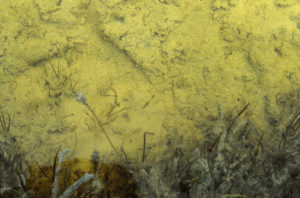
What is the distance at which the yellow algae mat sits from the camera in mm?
1751

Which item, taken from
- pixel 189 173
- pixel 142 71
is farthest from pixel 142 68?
pixel 189 173

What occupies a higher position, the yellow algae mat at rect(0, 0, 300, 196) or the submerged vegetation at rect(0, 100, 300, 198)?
the yellow algae mat at rect(0, 0, 300, 196)

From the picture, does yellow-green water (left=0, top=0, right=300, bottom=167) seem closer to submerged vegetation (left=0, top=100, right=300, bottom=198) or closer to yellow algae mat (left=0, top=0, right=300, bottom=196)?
yellow algae mat (left=0, top=0, right=300, bottom=196)

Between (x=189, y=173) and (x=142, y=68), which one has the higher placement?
(x=142, y=68)

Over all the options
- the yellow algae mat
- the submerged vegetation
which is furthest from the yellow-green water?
→ the submerged vegetation

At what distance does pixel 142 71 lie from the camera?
1905 millimetres

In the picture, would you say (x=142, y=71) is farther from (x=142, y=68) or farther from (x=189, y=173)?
(x=189, y=173)

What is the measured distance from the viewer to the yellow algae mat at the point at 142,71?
1.75m

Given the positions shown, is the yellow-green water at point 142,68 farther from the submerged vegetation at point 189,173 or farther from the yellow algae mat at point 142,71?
the submerged vegetation at point 189,173

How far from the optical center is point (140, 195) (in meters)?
1.46

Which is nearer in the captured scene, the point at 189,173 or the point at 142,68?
the point at 189,173

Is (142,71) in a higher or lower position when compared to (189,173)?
higher

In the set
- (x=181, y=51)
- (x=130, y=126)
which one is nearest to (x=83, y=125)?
(x=130, y=126)

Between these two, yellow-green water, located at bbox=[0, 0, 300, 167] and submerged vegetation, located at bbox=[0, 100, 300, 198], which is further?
yellow-green water, located at bbox=[0, 0, 300, 167]
